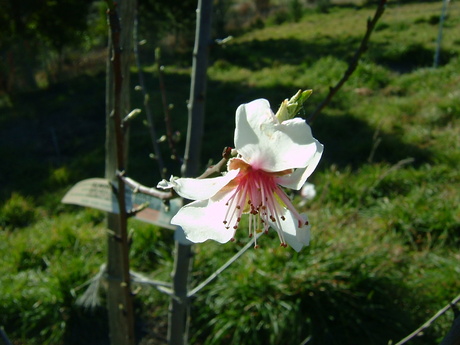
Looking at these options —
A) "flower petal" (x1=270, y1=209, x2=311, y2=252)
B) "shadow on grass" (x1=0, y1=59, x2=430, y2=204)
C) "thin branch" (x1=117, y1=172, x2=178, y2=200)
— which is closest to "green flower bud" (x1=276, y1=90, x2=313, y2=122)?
"flower petal" (x1=270, y1=209, x2=311, y2=252)

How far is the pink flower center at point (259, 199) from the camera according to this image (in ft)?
3.04

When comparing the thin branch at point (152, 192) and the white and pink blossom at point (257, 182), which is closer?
the white and pink blossom at point (257, 182)

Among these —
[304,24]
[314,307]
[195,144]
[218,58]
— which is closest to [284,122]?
[195,144]

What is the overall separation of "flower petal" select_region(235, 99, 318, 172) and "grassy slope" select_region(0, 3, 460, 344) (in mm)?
2305

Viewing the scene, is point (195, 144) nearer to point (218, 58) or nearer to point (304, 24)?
point (218, 58)

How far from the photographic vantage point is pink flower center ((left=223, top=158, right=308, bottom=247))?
3.04 ft

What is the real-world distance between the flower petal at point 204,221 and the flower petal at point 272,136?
19 centimetres

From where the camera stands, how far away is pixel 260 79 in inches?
357

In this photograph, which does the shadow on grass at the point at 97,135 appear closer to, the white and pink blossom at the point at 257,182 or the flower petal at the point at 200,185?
the white and pink blossom at the point at 257,182

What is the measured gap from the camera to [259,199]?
0.95 meters

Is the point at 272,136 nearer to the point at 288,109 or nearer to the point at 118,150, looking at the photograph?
the point at 288,109

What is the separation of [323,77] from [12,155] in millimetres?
5501

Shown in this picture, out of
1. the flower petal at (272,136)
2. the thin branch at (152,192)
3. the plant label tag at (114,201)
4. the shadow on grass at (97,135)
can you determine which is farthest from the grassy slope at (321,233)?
the flower petal at (272,136)

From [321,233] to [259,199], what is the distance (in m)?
2.85
